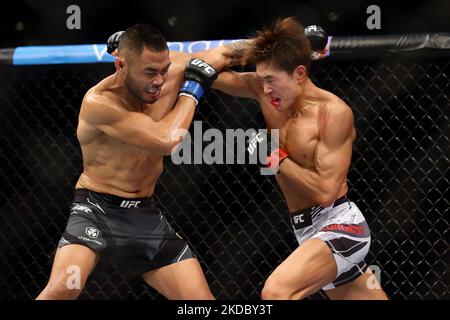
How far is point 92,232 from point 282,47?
0.90 meters

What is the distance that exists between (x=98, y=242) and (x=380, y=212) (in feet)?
4.72

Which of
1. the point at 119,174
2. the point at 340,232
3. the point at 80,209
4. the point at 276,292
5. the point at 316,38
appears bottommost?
the point at 276,292

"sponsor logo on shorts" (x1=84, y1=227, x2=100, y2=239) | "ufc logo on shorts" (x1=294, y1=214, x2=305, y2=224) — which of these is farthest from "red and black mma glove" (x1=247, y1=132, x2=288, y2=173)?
"sponsor logo on shorts" (x1=84, y1=227, x2=100, y2=239)

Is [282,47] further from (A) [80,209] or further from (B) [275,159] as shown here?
(A) [80,209]

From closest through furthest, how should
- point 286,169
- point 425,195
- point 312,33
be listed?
point 286,169
point 312,33
point 425,195

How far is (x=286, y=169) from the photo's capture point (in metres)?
2.55

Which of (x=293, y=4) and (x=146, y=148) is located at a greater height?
(x=293, y=4)

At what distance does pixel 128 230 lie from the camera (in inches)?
105

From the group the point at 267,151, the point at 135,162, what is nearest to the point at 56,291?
the point at 135,162

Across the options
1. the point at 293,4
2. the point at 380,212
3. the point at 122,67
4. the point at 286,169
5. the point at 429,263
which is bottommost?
the point at 429,263

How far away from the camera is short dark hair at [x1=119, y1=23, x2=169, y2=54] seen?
2.52 metres

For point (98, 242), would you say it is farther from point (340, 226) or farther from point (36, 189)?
point (36, 189)
